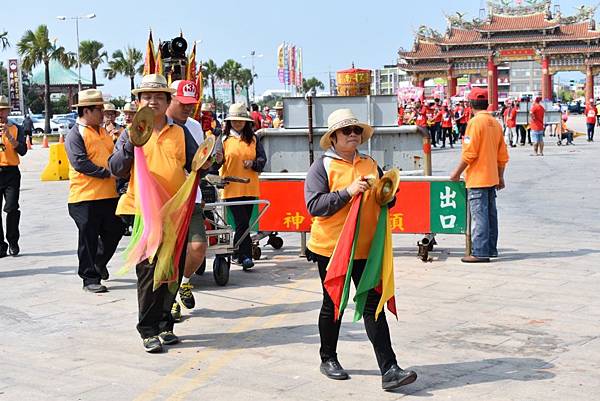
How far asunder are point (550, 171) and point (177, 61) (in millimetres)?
12996

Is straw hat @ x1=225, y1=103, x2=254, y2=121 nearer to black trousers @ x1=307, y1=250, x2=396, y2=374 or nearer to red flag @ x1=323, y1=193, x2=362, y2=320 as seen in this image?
black trousers @ x1=307, y1=250, x2=396, y2=374

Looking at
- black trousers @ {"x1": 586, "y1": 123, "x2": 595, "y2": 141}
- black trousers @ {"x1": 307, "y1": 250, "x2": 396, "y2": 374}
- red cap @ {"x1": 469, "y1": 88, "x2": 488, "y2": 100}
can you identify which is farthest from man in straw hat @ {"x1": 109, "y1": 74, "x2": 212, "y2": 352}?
black trousers @ {"x1": 586, "y1": 123, "x2": 595, "y2": 141}

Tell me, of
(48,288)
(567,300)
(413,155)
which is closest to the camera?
(567,300)

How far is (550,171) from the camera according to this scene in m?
21.6

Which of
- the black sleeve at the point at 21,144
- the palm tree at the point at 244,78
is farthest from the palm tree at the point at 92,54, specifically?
the black sleeve at the point at 21,144

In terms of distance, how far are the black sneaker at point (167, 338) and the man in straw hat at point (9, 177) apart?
5180 mm

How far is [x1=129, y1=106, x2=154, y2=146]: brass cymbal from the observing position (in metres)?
6.56

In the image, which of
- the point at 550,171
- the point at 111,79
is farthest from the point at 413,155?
the point at 111,79

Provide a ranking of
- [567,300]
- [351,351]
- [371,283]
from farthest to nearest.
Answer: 1. [567,300]
2. [351,351]
3. [371,283]

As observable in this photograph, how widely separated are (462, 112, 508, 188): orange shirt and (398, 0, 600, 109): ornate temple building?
61.6 metres

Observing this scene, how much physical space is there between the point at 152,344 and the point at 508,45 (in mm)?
70627

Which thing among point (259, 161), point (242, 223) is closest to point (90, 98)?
point (259, 161)

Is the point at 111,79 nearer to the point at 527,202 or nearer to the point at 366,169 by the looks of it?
the point at 527,202

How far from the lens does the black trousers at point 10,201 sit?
38.1ft
